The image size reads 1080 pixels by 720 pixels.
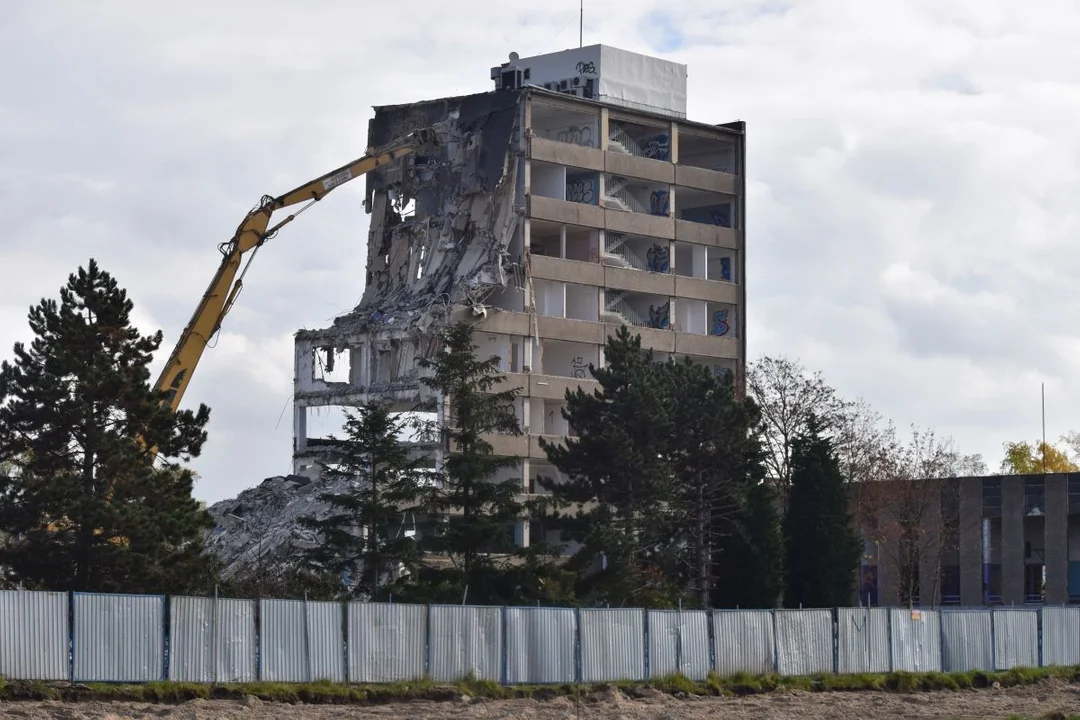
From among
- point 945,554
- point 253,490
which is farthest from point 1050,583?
point 253,490

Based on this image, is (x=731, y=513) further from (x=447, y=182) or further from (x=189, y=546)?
(x=447, y=182)

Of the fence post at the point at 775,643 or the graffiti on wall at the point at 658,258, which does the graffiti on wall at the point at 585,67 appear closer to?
the graffiti on wall at the point at 658,258

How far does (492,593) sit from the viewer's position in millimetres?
59625

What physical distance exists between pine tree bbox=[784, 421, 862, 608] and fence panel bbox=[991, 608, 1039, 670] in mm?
17481

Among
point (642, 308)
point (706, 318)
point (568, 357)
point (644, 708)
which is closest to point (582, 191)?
point (642, 308)

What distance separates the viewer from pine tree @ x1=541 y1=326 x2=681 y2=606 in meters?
66.1

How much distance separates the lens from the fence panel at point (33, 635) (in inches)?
1479

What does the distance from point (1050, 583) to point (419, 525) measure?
52.0 metres

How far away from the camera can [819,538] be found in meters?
77.2

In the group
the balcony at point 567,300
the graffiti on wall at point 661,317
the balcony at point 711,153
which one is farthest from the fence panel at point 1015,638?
the balcony at point 711,153

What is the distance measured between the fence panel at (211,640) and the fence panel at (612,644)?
907cm

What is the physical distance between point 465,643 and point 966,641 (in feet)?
62.1

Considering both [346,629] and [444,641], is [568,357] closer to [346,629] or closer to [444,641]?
[444,641]

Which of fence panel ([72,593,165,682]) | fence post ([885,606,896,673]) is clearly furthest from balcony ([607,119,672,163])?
fence panel ([72,593,165,682])
